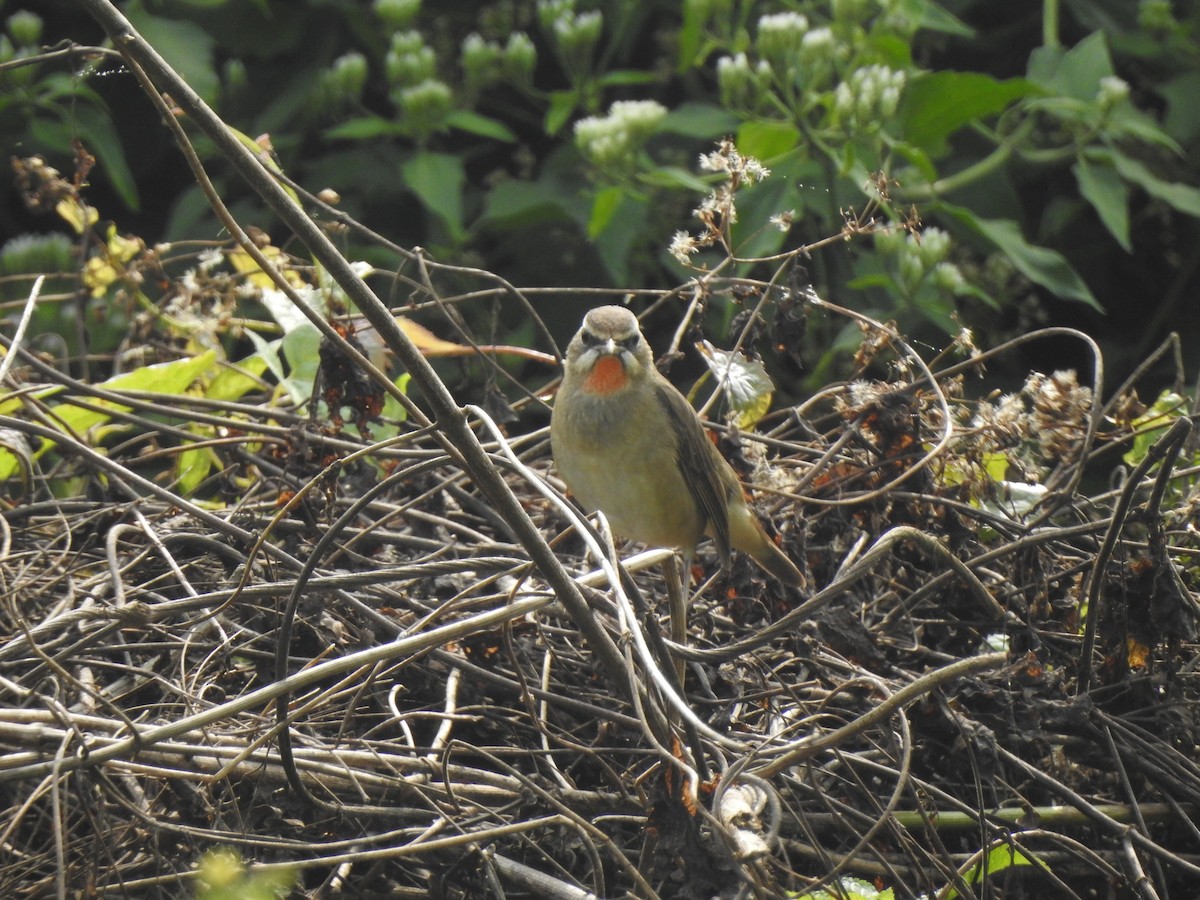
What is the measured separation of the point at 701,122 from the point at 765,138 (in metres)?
0.49

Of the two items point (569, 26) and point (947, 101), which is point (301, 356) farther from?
point (947, 101)

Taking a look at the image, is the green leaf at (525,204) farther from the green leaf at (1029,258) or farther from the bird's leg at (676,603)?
the bird's leg at (676,603)

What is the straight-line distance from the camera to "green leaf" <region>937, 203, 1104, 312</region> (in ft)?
12.3

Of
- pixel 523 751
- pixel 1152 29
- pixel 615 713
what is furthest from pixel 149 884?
pixel 1152 29

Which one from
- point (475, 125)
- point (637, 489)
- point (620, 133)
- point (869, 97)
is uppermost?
point (869, 97)

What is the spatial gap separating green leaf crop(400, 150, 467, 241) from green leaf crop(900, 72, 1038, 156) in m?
1.51

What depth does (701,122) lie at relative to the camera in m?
4.07

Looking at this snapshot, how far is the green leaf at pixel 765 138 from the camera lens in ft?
11.8

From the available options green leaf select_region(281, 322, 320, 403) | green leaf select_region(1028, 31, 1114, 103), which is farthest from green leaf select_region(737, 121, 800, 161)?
green leaf select_region(281, 322, 320, 403)

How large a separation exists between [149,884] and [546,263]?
127 inches

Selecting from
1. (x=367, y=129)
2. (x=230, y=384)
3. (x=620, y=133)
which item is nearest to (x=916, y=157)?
(x=620, y=133)

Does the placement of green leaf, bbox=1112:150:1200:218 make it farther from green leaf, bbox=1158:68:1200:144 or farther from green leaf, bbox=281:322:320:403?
green leaf, bbox=281:322:320:403

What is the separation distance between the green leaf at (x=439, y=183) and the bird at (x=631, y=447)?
1.34m

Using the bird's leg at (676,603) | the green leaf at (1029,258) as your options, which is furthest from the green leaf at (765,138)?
the bird's leg at (676,603)
